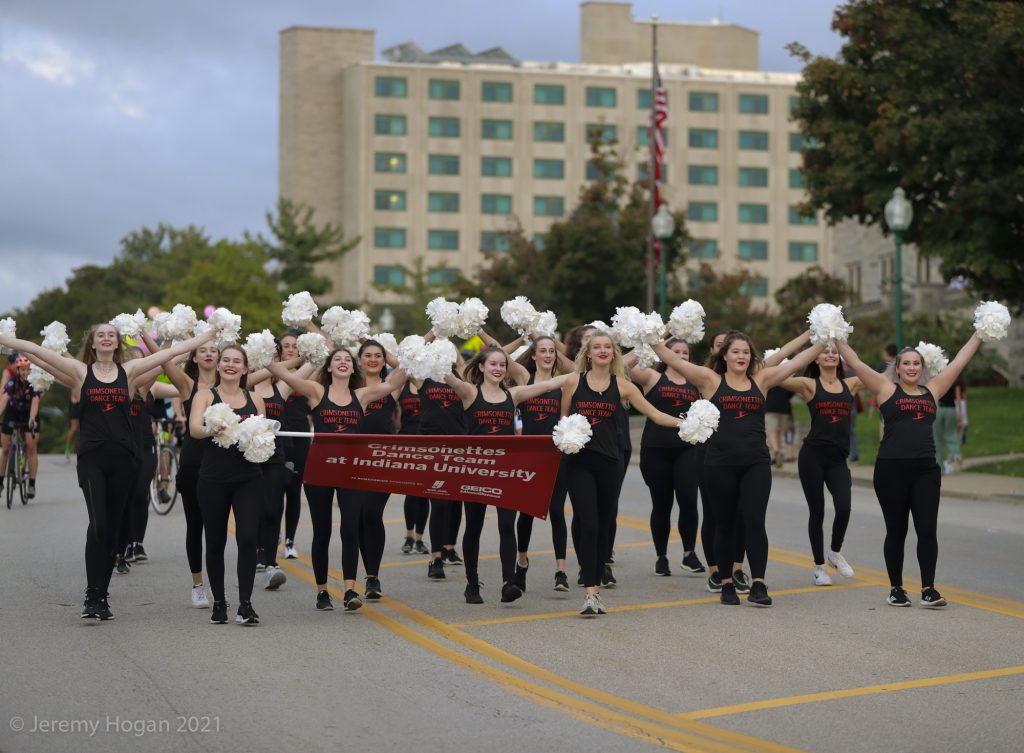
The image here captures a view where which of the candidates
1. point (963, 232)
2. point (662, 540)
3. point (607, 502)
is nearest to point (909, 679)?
point (607, 502)

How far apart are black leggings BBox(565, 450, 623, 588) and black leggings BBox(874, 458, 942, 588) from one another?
6.53 ft

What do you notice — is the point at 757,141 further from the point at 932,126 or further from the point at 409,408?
the point at 409,408

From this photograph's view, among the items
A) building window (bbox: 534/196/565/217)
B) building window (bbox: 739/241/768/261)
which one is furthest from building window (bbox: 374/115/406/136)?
building window (bbox: 739/241/768/261)

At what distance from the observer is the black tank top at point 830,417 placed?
460 inches

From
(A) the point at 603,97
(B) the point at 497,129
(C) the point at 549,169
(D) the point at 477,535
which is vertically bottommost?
(D) the point at 477,535

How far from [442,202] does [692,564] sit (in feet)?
288

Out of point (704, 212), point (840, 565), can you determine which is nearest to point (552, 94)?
point (704, 212)

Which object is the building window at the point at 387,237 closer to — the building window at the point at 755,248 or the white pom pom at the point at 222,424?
the building window at the point at 755,248

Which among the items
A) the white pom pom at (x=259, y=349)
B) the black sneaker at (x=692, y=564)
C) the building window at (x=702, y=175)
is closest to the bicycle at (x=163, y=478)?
the white pom pom at (x=259, y=349)

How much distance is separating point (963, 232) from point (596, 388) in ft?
78.2

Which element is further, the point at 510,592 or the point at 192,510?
the point at 192,510

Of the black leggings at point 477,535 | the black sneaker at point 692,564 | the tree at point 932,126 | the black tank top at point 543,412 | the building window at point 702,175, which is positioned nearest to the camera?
the black leggings at point 477,535

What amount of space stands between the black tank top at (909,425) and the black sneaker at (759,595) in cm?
137

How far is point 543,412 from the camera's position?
37.3 ft
